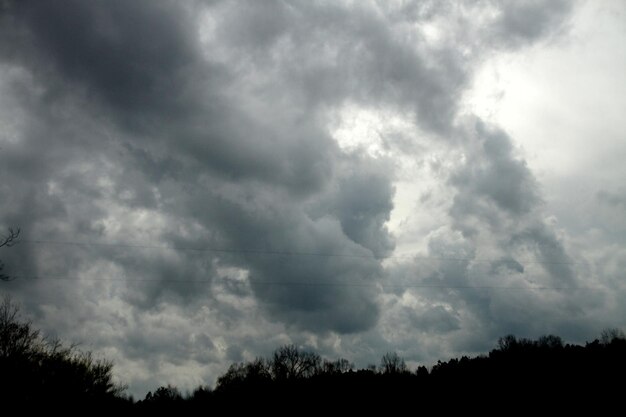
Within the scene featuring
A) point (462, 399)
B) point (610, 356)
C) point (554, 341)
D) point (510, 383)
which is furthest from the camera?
point (554, 341)

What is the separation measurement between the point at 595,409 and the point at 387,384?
74.8 ft

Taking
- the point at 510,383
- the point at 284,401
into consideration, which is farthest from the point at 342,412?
the point at 510,383

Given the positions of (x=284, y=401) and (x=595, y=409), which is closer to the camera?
(x=595, y=409)

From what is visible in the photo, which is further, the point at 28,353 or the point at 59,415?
the point at 59,415

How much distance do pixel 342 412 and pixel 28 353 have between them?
32202 millimetres

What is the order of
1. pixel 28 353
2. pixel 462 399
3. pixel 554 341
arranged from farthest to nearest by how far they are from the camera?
pixel 554 341 < pixel 28 353 < pixel 462 399

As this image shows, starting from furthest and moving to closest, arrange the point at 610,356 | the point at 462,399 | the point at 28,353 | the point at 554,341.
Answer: the point at 554,341, the point at 28,353, the point at 462,399, the point at 610,356

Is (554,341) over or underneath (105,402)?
over

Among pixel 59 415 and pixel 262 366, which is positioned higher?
pixel 262 366

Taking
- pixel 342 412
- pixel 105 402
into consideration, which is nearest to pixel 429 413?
pixel 342 412

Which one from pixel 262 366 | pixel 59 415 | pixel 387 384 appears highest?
pixel 262 366

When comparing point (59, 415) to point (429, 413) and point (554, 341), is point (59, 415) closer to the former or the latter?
point (429, 413)

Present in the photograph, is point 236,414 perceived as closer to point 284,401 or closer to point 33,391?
point 284,401

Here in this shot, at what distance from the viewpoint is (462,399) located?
3716cm
